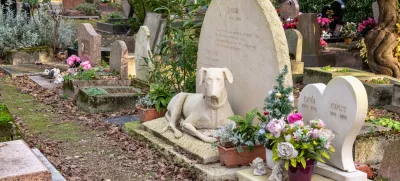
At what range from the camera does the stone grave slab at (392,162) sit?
5.45 metres

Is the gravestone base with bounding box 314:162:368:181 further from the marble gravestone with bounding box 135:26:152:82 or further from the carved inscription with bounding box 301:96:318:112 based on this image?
the marble gravestone with bounding box 135:26:152:82

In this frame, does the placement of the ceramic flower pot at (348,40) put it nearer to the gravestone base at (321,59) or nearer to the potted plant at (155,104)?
the gravestone base at (321,59)

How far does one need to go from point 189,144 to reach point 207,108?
493mm

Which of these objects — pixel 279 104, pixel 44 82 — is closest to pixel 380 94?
pixel 279 104

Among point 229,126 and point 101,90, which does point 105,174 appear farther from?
point 101,90

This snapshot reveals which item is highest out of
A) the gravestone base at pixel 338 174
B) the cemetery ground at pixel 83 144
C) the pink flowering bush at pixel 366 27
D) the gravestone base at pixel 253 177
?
the pink flowering bush at pixel 366 27

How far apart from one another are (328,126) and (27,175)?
2650 mm

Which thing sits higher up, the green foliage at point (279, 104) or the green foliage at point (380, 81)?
the green foliage at point (279, 104)

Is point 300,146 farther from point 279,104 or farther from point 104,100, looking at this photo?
point 104,100

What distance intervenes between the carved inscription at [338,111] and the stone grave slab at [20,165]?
250 centimetres

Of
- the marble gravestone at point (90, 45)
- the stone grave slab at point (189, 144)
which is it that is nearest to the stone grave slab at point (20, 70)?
the marble gravestone at point (90, 45)

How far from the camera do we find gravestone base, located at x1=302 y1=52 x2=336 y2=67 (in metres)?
13.9

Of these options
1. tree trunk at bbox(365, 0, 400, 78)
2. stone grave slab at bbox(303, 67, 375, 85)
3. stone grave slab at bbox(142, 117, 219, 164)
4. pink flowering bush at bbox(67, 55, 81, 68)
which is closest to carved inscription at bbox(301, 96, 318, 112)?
stone grave slab at bbox(142, 117, 219, 164)

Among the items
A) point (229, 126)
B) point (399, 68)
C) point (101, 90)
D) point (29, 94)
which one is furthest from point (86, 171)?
point (399, 68)
